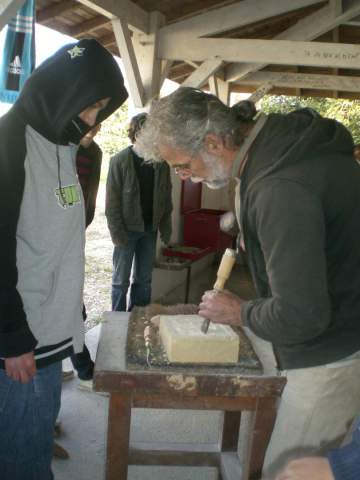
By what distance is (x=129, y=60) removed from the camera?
→ 4023 millimetres

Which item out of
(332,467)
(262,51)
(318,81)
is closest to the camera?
(332,467)

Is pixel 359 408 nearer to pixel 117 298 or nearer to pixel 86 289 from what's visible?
pixel 117 298

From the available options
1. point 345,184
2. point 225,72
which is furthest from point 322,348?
point 225,72

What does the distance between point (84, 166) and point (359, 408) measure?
2.02 metres

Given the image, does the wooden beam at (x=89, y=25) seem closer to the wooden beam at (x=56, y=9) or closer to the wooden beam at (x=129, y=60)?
the wooden beam at (x=56, y=9)

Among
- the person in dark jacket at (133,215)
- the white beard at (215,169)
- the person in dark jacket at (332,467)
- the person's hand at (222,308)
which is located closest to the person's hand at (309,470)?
the person in dark jacket at (332,467)

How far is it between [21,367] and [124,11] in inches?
133

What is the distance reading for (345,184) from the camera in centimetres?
120

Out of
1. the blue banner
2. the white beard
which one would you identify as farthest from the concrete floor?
the blue banner

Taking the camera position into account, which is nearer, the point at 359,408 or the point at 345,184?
the point at 345,184

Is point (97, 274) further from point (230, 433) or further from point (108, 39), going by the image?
point (230, 433)

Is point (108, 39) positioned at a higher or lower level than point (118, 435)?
higher

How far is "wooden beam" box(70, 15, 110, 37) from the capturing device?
428 centimetres

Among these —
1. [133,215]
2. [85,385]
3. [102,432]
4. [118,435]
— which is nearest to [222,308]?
[118,435]
